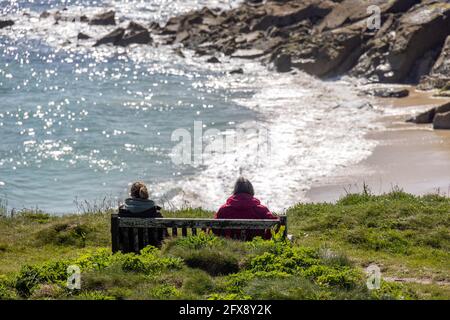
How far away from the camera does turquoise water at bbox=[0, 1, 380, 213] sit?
25375 mm

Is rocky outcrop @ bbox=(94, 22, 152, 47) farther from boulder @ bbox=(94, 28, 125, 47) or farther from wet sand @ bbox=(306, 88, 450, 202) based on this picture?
wet sand @ bbox=(306, 88, 450, 202)

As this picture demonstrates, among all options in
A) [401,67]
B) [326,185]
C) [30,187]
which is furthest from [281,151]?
[401,67]

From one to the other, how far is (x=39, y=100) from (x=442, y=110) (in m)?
19.4

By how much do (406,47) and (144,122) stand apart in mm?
13565

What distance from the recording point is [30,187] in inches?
1016

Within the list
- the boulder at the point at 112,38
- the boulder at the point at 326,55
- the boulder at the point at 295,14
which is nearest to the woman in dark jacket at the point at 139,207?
the boulder at the point at 326,55

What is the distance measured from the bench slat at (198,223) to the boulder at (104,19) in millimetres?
49261

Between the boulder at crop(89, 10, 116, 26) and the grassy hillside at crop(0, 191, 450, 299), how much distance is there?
150 ft

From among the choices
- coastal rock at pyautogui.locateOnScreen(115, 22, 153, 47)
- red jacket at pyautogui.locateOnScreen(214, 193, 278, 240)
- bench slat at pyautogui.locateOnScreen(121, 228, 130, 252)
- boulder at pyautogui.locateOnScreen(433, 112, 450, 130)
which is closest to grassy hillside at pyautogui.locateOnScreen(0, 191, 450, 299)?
bench slat at pyautogui.locateOnScreen(121, 228, 130, 252)

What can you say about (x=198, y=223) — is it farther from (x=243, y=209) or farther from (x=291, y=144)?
(x=291, y=144)

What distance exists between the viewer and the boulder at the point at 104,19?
194ft

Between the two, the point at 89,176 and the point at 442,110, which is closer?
the point at 89,176

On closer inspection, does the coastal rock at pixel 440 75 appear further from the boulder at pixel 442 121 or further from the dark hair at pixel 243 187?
the dark hair at pixel 243 187
